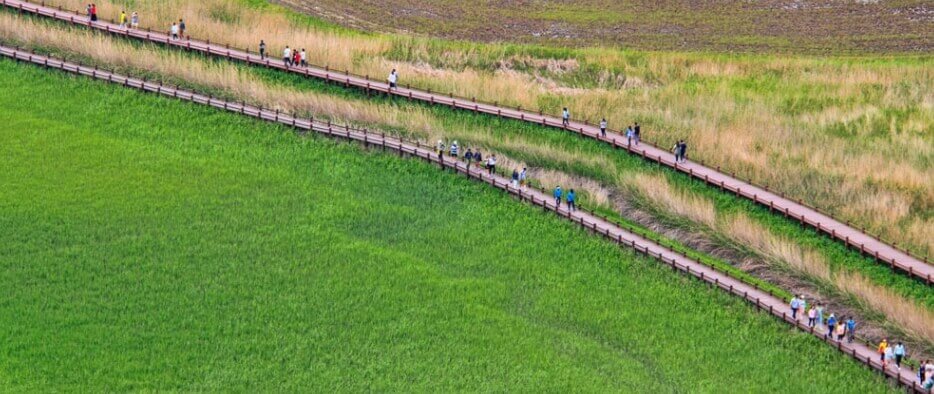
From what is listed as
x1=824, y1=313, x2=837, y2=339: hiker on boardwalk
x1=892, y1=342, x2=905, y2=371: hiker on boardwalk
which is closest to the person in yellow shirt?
x1=892, y1=342, x2=905, y2=371: hiker on boardwalk

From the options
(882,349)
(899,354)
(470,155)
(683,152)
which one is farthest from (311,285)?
(899,354)

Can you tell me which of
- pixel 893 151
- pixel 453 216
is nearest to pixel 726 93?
pixel 893 151

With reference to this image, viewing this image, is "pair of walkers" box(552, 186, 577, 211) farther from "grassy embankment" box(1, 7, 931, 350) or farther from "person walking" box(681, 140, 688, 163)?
"person walking" box(681, 140, 688, 163)

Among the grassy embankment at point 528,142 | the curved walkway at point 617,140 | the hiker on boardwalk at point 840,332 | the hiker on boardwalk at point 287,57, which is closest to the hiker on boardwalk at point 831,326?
the hiker on boardwalk at point 840,332

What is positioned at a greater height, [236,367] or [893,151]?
[893,151]

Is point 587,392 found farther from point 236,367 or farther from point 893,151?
point 893,151

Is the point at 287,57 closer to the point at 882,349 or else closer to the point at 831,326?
the point at 831,326

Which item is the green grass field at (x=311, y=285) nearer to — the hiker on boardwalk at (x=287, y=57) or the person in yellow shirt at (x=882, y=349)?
the person in yellow shirt at (x=882, y=349)
